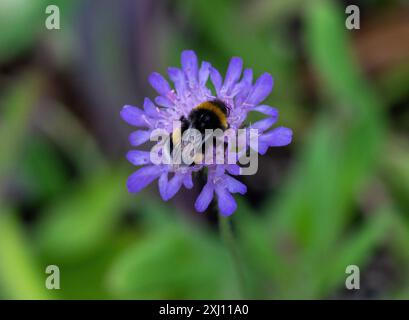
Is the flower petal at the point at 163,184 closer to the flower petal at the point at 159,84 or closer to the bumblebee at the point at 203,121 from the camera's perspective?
the bumblebee at the point at 203,121

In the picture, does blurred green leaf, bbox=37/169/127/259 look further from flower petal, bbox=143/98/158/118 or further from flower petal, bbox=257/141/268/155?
flower petal, bbox=257/141/268/155

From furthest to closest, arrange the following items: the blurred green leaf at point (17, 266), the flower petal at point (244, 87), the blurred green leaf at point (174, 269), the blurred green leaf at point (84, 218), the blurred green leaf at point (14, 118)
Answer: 1. the blurred green leaf at point (14, 118)
2. the blurred green leaf at point (84, 218)
3. the blurred green leaf at point (17, 266)
4. the blurred green leaf at point (174, 269)
5. the flower petal at point (244, 87)

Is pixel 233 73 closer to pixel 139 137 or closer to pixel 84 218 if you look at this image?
pixel 139 137

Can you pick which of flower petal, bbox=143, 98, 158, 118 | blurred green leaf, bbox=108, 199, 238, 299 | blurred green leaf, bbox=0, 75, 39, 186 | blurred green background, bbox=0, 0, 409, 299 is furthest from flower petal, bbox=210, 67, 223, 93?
blurred green leaf, bbox=0, 75, 39, 186

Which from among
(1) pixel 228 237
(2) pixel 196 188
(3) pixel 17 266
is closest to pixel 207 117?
(1) pixel 228 237

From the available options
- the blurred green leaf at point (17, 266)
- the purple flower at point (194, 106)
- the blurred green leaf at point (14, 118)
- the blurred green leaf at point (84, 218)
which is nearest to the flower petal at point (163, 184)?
the purple flower at point (194, 106)

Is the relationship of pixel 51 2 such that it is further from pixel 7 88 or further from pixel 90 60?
pixel 7 88
